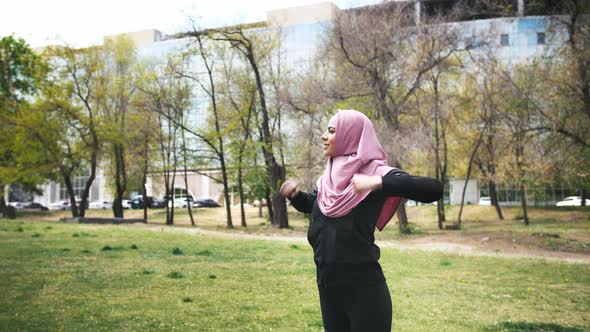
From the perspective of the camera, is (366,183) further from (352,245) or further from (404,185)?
(352,245)

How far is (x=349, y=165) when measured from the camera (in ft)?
11.1

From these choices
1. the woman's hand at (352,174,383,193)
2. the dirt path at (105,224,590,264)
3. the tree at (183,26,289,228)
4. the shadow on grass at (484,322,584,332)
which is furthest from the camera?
the tree at (183,26,289,228)

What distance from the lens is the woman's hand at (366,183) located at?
9.84ft

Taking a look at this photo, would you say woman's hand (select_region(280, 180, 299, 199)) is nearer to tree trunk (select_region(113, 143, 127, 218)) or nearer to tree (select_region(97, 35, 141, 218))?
tree (select_region(97, 35, 141, 218))

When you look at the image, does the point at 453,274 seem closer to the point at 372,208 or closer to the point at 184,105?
the point at 372,208

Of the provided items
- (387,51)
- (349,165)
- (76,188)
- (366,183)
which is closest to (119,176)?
(387,51)

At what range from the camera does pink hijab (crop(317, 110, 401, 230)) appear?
3289 millimetres

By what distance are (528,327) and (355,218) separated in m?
5.12

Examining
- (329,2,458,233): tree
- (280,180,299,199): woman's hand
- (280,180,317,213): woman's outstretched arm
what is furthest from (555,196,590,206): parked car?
(280,180,299,199): woman's hand

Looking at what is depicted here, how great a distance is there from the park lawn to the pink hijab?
368 centimetres

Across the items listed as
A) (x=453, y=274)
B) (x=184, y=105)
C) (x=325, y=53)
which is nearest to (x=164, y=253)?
(x=453, y=274)

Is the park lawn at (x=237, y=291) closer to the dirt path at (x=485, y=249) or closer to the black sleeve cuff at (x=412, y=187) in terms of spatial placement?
the dirt path at (x=485, y=249)

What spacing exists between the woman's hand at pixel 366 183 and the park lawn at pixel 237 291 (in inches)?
162

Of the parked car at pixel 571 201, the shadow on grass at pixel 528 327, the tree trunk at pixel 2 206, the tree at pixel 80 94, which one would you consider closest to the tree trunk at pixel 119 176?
the tree at pixel 80 94
